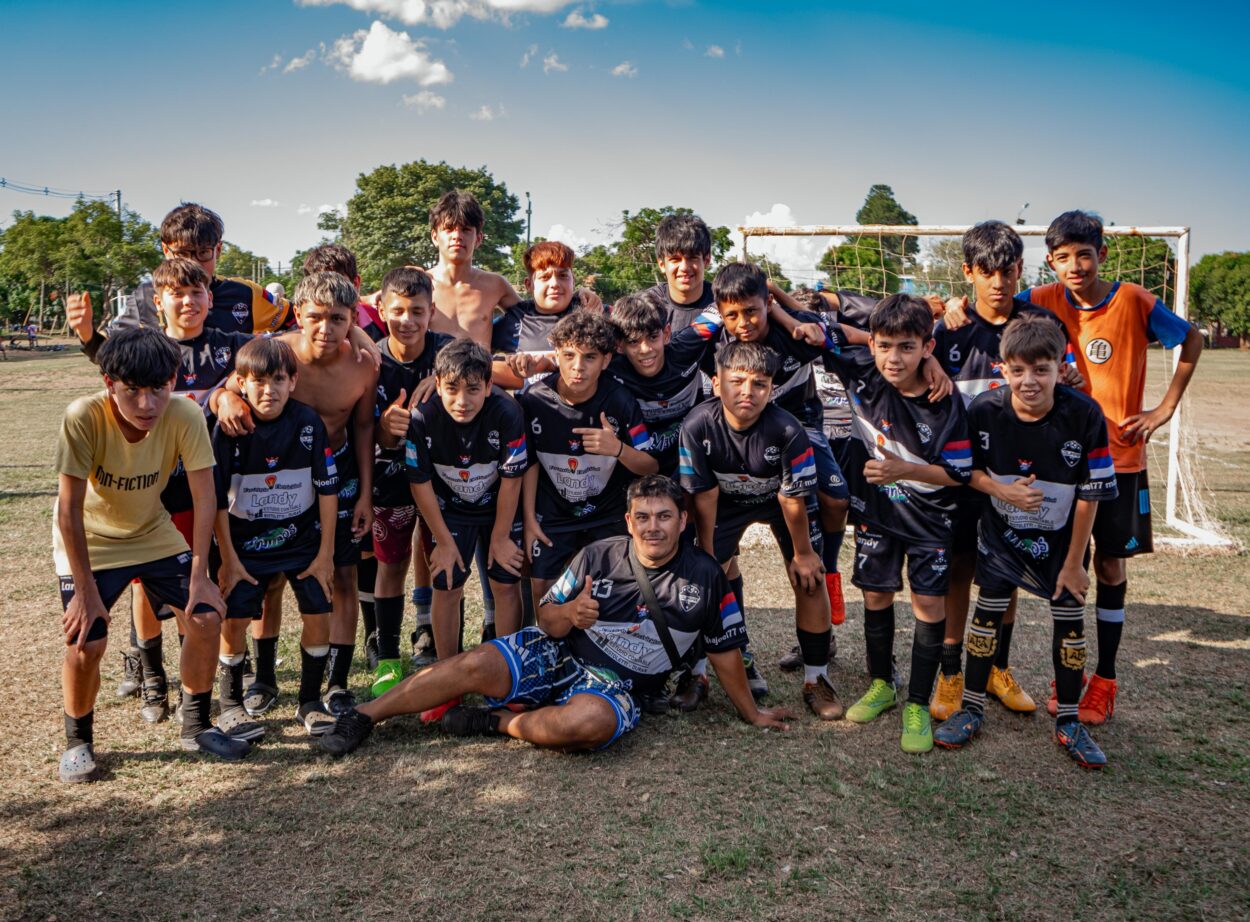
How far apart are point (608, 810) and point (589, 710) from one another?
1.50ft

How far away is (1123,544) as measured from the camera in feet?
13.7

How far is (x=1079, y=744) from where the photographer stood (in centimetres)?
373

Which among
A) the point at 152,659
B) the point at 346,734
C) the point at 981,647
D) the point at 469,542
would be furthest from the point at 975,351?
the point at 152,659

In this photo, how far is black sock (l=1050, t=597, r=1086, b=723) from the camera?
386cm

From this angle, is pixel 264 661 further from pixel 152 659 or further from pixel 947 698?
pixel 947 698

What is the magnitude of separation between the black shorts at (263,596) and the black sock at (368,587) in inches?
34.3

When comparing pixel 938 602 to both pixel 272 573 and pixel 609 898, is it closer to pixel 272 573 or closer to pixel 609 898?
pixel 609 898

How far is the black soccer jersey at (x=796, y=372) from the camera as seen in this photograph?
438cm

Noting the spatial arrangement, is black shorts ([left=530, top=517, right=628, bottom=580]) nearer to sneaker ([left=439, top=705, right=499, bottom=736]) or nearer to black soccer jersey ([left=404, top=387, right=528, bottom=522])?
black soccer jersey ([left=404, top=387, right=528, bottom=522])

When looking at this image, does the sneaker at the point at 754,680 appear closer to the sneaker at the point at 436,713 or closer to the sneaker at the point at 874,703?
the sneaker at the point at 874,703

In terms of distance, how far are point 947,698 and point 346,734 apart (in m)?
2.76

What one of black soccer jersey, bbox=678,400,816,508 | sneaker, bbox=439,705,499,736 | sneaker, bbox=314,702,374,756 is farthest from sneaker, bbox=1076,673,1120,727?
sneaker, bbox=314,702,374,756

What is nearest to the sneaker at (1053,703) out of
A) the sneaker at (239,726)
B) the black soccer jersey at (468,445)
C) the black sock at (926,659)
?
the black sock at (926,659)

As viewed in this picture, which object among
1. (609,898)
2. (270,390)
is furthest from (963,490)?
(270,390)
